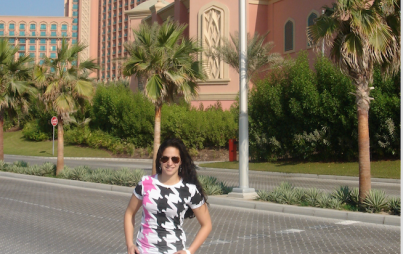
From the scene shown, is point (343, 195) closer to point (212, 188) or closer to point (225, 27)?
point (212, 188)

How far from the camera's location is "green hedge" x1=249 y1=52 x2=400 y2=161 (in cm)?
2327

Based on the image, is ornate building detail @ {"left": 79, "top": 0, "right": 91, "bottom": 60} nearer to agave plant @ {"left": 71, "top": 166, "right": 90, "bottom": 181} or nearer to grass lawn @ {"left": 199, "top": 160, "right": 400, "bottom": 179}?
grass lawn @ {"left": 199, "top": 160, "right": 400, "bottom": 179}

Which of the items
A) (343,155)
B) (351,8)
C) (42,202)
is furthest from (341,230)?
(343,155)

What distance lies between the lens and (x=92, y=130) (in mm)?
47594

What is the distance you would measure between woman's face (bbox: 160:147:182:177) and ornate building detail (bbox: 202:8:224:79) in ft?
130

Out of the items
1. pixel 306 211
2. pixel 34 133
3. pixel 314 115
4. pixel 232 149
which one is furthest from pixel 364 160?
pixel 34 133

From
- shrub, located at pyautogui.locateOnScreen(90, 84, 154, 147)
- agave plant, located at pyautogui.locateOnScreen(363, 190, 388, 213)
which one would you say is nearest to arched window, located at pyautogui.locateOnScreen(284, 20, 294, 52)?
shrub, located at pyautogui.locateOnScreen(90, 84, 154, 147)

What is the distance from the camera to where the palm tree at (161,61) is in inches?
627

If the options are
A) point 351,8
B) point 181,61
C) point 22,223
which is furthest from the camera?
point 181,61

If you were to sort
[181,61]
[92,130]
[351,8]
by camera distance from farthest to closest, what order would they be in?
[92,130] < [181,61] < [351,8]

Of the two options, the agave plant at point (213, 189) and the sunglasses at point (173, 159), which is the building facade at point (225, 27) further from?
the sunglasses at point (173, 159)

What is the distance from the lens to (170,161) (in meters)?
3.48

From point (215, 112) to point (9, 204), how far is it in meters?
27.4

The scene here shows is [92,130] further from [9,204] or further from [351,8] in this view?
[351,8]
